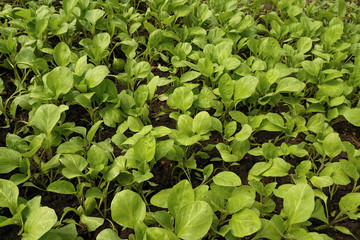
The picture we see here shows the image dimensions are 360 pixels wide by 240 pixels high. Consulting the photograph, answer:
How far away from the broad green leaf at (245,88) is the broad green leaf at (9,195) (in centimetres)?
111

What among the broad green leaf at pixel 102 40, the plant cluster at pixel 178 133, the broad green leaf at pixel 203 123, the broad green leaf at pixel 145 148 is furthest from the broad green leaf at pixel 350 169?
the broad green leaf at pixel 102 40

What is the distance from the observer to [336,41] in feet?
7.90

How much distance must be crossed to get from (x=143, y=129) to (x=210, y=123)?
0.30m

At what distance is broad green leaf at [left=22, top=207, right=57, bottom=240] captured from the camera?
1.08 metres

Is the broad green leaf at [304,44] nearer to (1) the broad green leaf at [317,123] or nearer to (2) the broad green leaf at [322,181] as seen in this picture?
(1) the broad green leaf at [317,123]

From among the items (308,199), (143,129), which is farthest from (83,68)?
(308,199)

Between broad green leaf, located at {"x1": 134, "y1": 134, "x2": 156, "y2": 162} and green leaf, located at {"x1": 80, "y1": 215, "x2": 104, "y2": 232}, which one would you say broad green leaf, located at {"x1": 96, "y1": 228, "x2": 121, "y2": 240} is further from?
broad green leaf, located at {"x1": 134, "y1": 134, "x2": 156, "y2": 162}

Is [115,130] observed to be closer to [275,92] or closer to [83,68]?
[83,68]

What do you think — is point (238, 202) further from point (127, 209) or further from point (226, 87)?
point (226, 87)

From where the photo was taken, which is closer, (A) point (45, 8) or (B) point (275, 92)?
(B) point (275, 92)

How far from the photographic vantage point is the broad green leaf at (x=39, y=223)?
1075 millimetres

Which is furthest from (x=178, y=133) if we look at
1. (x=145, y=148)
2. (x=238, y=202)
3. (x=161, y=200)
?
(x=238, y=202)

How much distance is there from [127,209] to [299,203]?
0.62 m

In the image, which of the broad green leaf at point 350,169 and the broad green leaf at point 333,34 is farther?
the broad green leaf at point 333,34
